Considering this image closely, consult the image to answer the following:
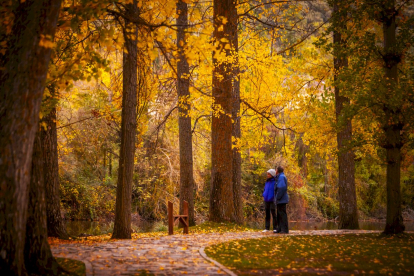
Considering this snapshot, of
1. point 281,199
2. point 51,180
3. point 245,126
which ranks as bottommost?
point 281,199

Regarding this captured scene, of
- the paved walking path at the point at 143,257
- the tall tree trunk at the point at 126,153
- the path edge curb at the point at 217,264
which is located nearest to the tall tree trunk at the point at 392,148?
the paved walking path at the point at 143,257

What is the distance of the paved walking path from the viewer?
562cm

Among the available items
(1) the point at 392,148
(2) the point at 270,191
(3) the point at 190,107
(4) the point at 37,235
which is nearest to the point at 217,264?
(4) the point at 37,235

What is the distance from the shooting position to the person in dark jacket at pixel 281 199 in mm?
11219

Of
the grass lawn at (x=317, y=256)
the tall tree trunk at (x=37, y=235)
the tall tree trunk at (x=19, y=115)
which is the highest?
the tall tree trunk at (x=19, y=115)

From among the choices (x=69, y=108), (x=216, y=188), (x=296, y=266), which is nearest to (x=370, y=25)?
(x=216, y=188)

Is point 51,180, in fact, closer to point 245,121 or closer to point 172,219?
point 172,219

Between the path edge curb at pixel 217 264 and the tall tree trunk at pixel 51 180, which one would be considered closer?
the path edge curb at pixel 217 264

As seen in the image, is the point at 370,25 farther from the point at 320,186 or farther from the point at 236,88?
the point at 320,186

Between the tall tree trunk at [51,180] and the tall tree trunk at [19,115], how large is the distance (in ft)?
15.6

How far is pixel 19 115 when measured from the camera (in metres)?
4.56

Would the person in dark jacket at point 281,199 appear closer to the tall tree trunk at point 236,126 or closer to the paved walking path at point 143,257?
the tall tree trunk at point 236,126

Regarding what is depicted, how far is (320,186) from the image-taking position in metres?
27.1

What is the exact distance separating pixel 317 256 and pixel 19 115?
5.17 meters
